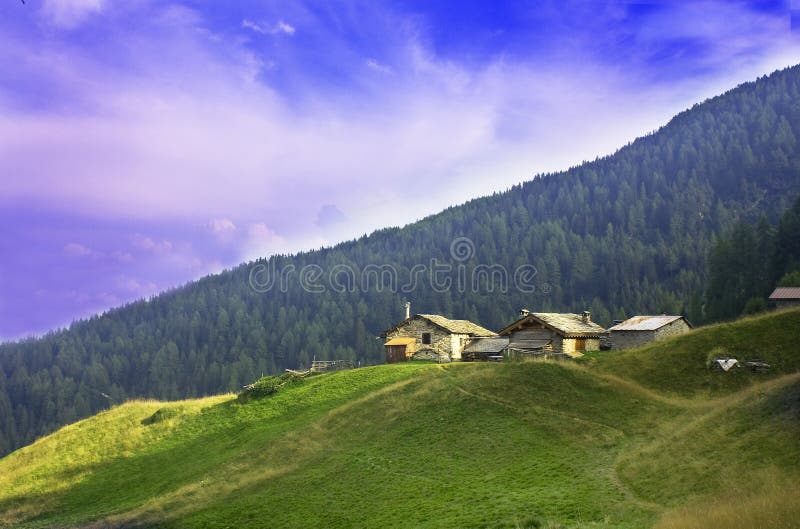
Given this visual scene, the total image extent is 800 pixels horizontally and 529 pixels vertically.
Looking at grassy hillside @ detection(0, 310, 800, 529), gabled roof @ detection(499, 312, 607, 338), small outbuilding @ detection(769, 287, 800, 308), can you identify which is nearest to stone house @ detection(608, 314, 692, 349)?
gabled roof @ detection(499, 312, 607, 338)

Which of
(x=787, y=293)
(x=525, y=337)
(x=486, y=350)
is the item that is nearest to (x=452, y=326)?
(x=486, y=350)

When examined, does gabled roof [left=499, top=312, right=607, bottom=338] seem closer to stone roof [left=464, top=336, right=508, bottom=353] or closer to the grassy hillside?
stone roof [left=464, top=336, right=508, bottom=353]

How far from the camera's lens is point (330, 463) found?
147ft

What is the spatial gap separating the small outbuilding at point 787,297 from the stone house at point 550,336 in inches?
779

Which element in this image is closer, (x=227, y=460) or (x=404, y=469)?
(x=404, y=469)

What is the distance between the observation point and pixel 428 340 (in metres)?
79.7

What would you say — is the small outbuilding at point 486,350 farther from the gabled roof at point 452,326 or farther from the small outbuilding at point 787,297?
the small outbuilding at point 787,297

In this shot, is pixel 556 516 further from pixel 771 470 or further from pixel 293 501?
pixel 293 501

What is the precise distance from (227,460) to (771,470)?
138ft

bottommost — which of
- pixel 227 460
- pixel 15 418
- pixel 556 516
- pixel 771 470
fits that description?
pixel 15 418

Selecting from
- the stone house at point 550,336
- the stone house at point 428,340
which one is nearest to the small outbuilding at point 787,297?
the stone house at point 550,336

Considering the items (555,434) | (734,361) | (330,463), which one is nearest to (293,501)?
(330,463)

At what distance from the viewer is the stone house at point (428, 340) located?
78312 mm

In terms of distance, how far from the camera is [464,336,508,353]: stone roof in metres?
74.2
